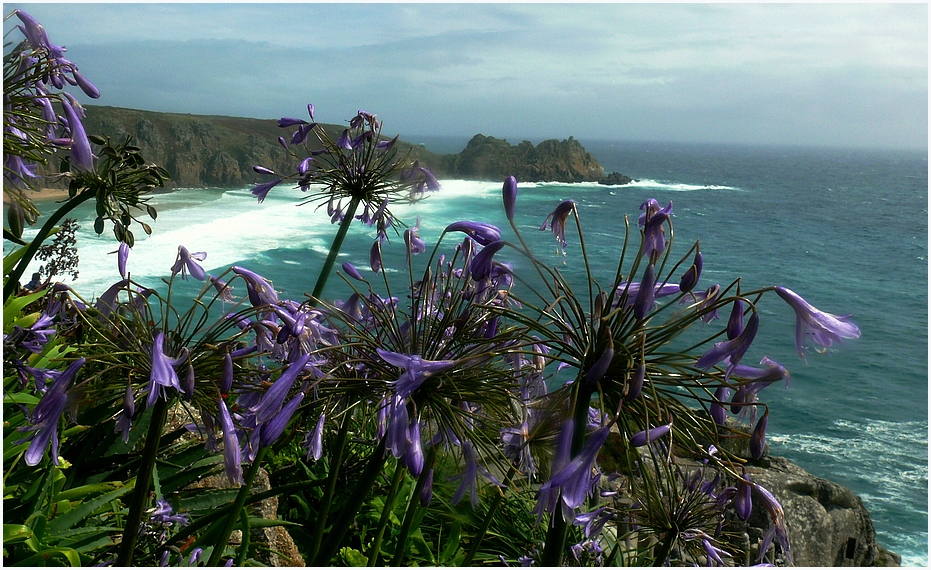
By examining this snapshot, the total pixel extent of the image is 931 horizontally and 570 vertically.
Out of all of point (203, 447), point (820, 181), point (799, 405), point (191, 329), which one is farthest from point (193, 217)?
point (820, 181)

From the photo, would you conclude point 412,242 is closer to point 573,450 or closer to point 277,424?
point 277,424

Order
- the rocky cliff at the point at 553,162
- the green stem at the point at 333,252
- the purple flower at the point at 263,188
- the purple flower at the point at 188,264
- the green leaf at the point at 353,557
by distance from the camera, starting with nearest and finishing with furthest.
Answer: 1. the purple flower at the point at 188,264
2. the green stem at the point at 333,252
3. the purple flower at the point at 263,188
4. the green leaf at the point at 353,557
5. the rocky cliff at the point at 553,162

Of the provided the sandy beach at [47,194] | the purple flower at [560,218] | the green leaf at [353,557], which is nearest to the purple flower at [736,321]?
the purple flower at [560,218]

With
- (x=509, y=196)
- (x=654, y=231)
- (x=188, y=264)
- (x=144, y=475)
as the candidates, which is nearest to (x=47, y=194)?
(x=188, y=264)

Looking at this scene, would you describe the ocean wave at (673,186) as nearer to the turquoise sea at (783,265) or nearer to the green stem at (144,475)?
the turquoise sea at (783,265)

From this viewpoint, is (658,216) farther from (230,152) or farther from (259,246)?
(230,152)

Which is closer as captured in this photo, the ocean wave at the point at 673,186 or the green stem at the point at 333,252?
the green stem at the point at 333,252

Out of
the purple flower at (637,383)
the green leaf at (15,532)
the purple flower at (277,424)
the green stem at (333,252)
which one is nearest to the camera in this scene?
the purple flower at (637,383)

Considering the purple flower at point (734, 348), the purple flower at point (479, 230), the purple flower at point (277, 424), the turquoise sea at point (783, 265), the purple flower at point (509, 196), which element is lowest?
the turquoise sea at point (783, 265)
